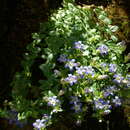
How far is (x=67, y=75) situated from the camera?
10.3 ft

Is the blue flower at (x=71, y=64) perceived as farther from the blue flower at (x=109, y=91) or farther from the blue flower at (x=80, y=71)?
the blue flower at (x=109, y=91)

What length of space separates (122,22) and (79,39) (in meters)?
0.85

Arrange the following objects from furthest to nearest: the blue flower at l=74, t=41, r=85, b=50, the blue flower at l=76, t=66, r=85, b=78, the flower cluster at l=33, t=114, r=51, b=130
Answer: the blue flower at l=74, t=41, r=85, b=50 < the blue flower at l=76, t=66, r=85, b=78 < the flower cluster at l=33, t=114, r=51, b=130

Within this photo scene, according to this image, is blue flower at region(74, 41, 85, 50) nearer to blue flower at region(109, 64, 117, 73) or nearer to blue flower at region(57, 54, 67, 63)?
blue flower at region(57, 54, 67, 63)

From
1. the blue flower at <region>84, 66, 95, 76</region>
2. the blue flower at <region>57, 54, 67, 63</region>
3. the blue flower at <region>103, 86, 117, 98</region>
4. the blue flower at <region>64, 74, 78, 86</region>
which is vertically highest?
the blue flower at <region>57, 54, 67, 63</region>

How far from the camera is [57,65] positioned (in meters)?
3.27

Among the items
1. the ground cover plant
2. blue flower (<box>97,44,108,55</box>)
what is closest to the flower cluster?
→ the ground cover plant

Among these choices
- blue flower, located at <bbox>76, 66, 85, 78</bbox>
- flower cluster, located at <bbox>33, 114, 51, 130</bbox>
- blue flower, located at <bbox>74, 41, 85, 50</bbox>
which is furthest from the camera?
blue flower, located at <bbox>74, 41, 85, 50</bbox>

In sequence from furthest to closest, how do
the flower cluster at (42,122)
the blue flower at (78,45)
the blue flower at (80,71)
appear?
1. the blue flower at (78,45)
2. the blue flower at (80,71)
3. the flower cluster at (42,122)

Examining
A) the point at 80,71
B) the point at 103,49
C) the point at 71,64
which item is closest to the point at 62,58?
the point at 71,64

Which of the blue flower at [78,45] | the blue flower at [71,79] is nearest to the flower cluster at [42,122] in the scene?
the blue flower at [71,79]

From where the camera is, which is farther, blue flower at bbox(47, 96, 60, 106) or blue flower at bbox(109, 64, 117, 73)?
blue flower at bbox(109, 64, 117, 73)

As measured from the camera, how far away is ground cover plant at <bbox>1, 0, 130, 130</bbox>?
300 centimetres

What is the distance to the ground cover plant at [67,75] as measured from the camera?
3.00 m
